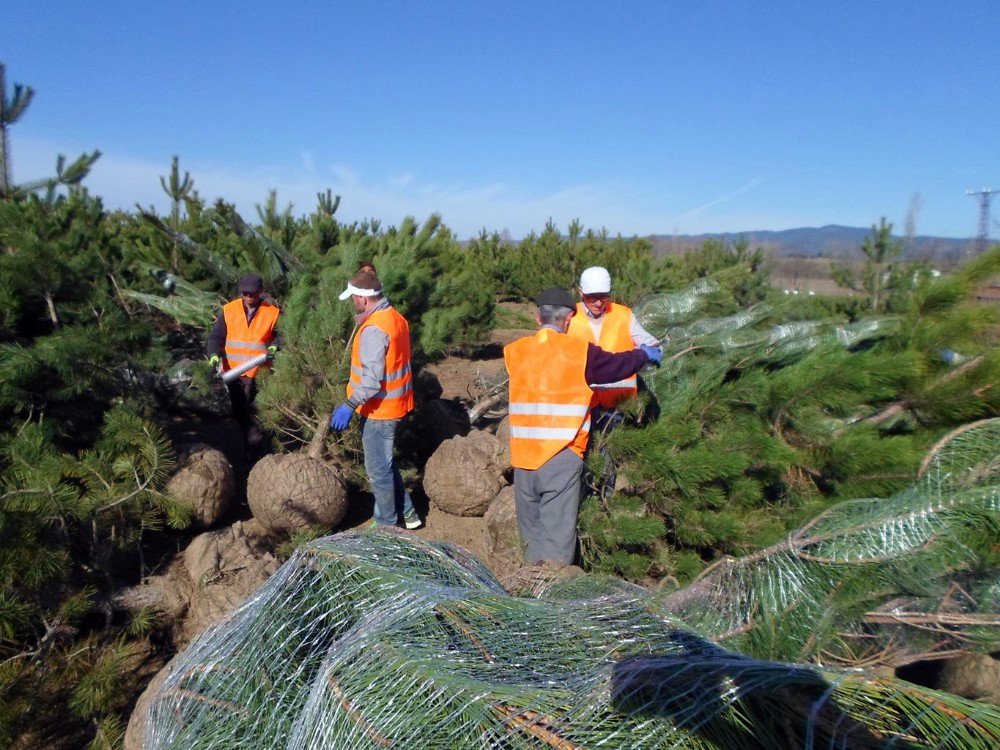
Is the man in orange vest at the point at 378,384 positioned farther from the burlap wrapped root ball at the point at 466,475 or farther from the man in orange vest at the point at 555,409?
the man in orange vest at the point at 555,409

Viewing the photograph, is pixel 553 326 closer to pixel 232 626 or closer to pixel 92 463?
pixel 232 626

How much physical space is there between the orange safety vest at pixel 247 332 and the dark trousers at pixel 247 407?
104mm

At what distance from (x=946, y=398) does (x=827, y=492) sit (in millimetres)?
737

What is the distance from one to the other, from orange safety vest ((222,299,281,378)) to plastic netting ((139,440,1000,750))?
3.62 m

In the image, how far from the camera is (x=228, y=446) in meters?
6.34

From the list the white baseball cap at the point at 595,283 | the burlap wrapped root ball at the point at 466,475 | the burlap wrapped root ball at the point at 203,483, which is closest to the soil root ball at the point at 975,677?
the white baseball cap at the point at 595,283

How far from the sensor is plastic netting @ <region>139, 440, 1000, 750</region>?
1.22m

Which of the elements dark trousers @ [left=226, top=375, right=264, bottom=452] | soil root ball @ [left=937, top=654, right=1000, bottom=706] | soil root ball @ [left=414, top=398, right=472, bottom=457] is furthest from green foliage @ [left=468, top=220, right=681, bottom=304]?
soil root ball @ [left=937, top=654, right=1000, bottom=706]

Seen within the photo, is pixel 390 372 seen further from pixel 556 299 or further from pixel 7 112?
pixel 7 112

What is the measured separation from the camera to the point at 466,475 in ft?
16.3

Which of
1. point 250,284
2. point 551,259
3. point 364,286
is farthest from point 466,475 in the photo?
point 551,259

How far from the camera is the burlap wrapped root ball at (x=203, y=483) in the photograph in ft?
14.6

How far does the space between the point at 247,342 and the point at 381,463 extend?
1814 mm


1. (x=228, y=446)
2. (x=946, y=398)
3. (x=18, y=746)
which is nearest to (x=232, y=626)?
(x=18, y=746)
